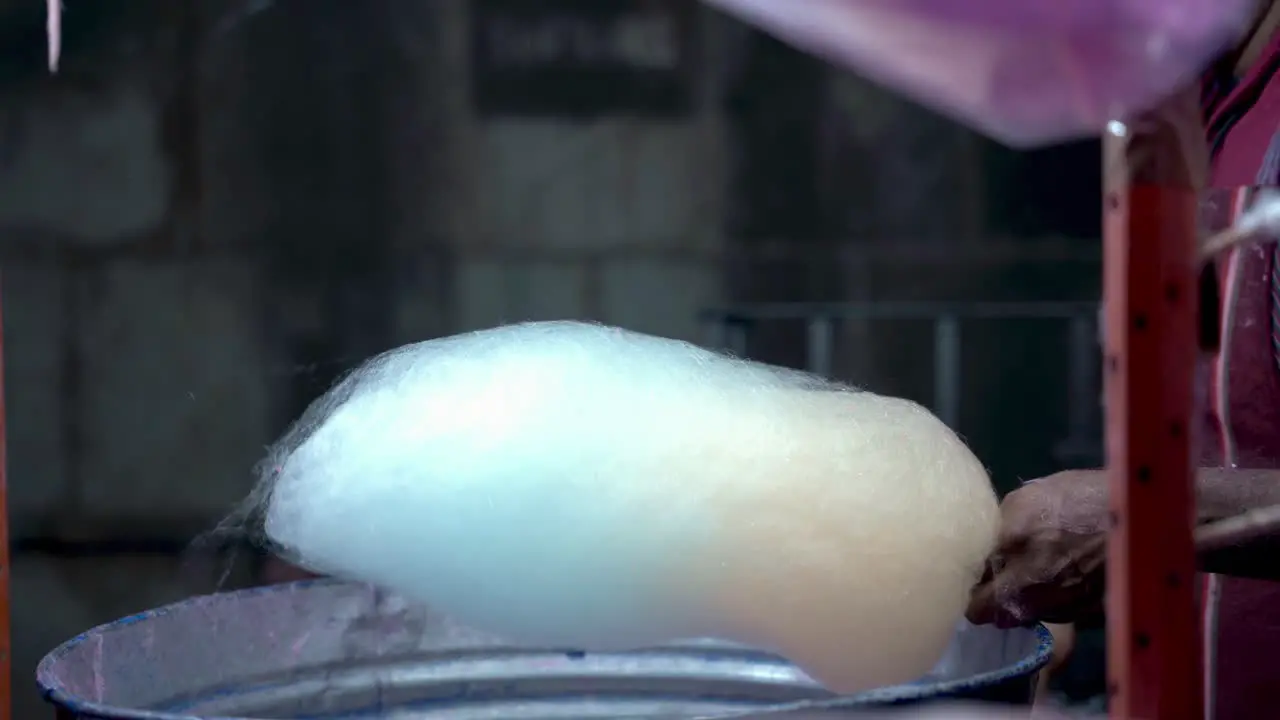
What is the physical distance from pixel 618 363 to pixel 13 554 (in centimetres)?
170

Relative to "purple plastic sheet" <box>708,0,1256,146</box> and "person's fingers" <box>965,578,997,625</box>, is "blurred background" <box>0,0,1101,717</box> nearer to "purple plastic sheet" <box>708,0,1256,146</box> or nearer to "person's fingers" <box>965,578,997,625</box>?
"person's fingers" <box>965,578,997,625</box>

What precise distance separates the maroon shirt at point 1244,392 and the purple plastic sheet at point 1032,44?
581 mm

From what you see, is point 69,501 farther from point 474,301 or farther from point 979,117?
point 979,117

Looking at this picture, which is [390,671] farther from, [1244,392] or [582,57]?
[582,57]

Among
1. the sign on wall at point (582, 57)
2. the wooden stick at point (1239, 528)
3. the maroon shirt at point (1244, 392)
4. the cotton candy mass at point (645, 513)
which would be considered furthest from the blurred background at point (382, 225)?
the wooden stick at point (1239, 528)

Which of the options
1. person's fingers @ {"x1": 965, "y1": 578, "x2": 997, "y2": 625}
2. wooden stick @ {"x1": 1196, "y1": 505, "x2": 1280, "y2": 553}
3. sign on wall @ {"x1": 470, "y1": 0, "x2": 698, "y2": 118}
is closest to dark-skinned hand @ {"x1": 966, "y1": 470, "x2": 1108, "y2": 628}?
person's fingers @ {"x1": 965, "y1": 578, "x2": 997, "y2": 625}

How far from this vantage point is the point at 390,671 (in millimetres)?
959

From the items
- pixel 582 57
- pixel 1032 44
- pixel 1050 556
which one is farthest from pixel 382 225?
pixel 1032 44

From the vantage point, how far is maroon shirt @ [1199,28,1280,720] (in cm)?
95

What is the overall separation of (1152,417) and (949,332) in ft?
5.38

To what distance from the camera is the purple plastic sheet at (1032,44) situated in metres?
0.39

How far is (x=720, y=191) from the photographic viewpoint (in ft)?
6.66

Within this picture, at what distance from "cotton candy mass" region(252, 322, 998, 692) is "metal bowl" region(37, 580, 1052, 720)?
7 centimetres

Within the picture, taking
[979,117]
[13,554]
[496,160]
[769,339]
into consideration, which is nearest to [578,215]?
[496,160]
